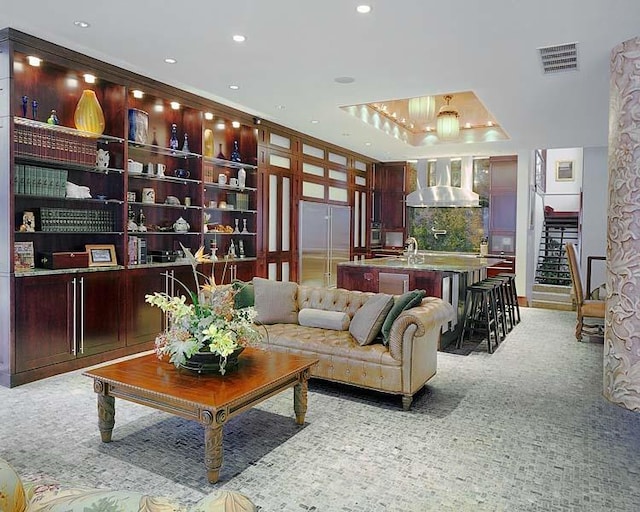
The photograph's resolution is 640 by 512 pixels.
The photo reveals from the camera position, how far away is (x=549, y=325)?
23.8 feet

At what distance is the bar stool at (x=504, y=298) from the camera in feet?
21.2

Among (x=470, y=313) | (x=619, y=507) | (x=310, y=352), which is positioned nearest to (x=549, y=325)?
(x=470, y=313)

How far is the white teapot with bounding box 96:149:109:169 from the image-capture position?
4808 mm

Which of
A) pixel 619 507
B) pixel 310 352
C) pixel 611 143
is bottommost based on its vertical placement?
pixel 619 507

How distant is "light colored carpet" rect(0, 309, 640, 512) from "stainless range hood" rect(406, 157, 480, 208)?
553 cm

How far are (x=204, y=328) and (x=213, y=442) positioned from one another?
68 cm

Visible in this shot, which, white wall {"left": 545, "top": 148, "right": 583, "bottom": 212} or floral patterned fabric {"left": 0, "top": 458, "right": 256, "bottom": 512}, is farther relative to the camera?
white wall {"left": 545, "top": 148, "right": 583, "bottom": 212}

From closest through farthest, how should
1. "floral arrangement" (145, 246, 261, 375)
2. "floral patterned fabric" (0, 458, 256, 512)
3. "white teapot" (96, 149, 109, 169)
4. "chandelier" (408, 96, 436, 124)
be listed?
"floral patterned fabric" (0, 458, 256, 512)
"floral arrangement" (145, 246, 261, 375)
"white teapot" (96, 149, 109, 169)
"chandelier" (408, 96, 436, 124)

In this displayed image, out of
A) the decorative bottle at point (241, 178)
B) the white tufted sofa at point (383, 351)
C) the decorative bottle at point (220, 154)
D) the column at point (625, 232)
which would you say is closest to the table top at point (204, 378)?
the white tufted sofa at point (383, 351)

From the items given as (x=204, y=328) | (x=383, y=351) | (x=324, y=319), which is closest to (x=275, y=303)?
(x=324, y=319)

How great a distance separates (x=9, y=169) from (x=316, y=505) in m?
3.65

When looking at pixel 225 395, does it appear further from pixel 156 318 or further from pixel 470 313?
pixel 470 313

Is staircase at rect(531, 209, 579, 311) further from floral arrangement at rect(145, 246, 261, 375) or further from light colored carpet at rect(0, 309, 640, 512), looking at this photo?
floral arrangement at rect(145, 246, 261, 375)

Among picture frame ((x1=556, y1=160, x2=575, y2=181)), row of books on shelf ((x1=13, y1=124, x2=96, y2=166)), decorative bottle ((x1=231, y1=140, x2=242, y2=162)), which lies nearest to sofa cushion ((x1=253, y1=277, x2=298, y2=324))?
row of books on shelf ((x1=13, y1=124, x2=96, y2=166))
